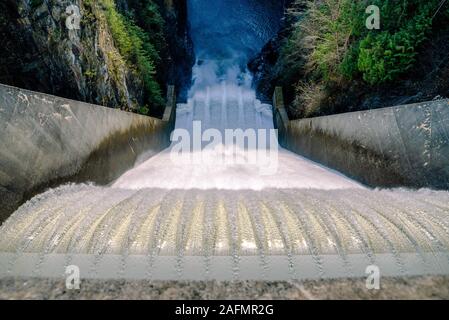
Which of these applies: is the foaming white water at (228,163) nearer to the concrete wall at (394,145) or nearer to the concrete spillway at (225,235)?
the concrete wall at (394,145)

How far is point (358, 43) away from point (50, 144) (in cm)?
735

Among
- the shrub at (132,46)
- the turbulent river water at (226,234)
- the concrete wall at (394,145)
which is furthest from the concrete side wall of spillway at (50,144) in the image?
the concrete wall at (394,145)

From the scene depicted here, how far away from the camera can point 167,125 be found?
33.9 ft

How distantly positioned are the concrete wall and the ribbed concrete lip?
5.70 ft

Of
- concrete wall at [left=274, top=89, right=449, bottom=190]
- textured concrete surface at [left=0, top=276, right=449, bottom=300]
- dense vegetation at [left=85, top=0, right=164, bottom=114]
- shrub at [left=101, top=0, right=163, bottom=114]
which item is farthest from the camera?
dense vegetation at [left=85, top=0, right=164, bottom=114]

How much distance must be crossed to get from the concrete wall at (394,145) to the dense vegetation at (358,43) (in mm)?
1745

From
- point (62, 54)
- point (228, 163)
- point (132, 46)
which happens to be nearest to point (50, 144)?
point (62, 54)

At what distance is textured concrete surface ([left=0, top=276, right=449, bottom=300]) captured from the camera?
1.84m

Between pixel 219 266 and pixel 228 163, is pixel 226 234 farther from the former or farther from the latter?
pixel 228 163

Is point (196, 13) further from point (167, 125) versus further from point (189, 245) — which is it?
point (189, 245)

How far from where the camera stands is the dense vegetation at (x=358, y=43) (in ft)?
18.6
